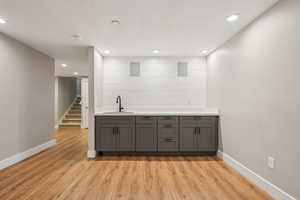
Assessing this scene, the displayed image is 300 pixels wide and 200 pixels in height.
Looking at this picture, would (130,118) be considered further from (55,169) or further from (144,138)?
Result: (55,169)

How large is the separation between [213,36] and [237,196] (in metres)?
2.57

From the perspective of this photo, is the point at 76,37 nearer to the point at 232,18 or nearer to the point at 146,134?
the point at 146,134

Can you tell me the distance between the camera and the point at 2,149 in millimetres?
3049

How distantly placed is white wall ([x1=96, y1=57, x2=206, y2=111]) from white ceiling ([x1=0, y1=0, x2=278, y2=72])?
2.11ft

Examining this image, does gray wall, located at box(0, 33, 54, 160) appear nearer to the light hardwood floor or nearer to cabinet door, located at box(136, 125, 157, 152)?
the light hardwood floor

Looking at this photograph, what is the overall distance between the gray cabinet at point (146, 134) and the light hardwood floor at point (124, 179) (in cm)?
23

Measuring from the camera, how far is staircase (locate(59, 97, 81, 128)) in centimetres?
787

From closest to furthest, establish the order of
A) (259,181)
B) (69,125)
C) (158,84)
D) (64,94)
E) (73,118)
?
1. (259,181)
2. (158,84)
3. (69,125)
4. (73,118)
5. (64,94)

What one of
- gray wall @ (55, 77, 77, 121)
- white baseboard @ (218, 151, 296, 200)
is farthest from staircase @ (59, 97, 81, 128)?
white baseboard @ (218, 151, 296, 200)

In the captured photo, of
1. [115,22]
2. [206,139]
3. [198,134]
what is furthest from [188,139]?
[115,22]

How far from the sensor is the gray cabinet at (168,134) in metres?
3.81

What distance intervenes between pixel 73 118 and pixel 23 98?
4918 millimetres

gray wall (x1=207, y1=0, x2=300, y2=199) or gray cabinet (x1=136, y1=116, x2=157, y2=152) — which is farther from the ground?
gray wall (x1=207, y1=0, x2=300, y2=199)

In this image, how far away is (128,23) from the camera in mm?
2689
